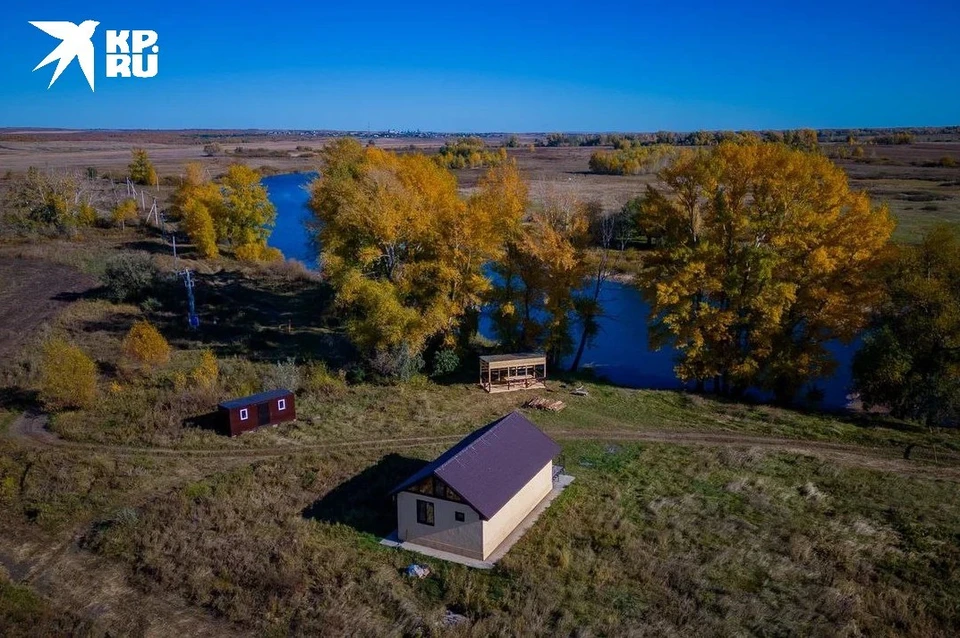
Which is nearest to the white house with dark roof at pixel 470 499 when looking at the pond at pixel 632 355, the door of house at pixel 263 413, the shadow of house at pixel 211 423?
the door of house at pixel 263 413

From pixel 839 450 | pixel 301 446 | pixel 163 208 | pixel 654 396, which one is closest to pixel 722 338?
pixel 654 396

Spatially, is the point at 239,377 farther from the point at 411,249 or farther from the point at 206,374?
the point at 411,249

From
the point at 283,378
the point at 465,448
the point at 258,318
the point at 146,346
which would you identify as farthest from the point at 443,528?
the point at 258,318

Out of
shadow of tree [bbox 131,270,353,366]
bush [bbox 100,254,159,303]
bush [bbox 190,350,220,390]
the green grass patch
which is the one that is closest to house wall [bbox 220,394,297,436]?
the green grass patch

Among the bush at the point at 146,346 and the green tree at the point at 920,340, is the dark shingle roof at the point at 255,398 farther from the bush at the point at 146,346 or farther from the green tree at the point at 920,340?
the green tree at the point at 920,340

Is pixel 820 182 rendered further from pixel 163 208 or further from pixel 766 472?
pixel 163 208

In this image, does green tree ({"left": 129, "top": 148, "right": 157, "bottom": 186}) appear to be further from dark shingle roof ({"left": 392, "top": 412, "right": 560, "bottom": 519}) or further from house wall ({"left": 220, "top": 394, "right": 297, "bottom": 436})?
dark shingle roof ({"left": 392, "top": 412, "right": 560, "bottom": 519})
